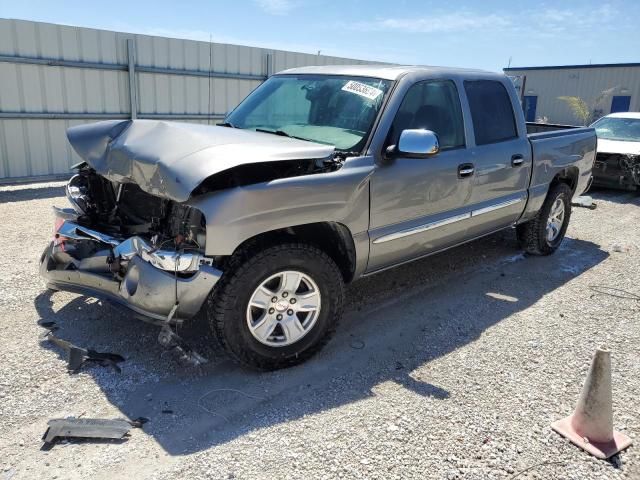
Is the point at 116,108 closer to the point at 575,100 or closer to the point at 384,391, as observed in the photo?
the point at 384,391

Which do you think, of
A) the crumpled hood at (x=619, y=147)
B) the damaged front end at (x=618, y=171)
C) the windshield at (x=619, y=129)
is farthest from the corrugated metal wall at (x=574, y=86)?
the damaged front end at (x=618, y=171)

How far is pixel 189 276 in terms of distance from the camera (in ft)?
10.1

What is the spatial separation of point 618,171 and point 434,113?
7.68m

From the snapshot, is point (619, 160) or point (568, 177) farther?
point (619, 160)

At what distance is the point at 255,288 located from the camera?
326cm

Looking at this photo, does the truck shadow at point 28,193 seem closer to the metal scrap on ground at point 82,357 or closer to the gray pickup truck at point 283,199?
the gray pickup truck at point 283,199

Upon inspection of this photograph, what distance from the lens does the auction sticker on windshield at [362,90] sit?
13.3 ft

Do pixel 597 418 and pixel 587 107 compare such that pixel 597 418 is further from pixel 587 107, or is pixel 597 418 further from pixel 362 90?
pixel 587 107

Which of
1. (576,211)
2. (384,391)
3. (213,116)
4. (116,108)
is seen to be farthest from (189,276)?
(213,116)

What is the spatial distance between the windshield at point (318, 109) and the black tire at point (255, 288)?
932 millimetres

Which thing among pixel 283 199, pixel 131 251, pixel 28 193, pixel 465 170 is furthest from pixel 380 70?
pixel 28 193

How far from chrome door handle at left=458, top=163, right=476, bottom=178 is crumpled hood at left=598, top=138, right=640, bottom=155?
7.34m

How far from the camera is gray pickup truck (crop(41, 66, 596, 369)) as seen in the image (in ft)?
10.2

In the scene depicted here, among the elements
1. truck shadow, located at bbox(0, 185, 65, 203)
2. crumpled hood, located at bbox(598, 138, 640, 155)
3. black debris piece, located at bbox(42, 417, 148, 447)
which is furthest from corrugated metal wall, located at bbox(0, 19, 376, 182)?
black debris piece, located at bbox(42, 417, 148, 447)
